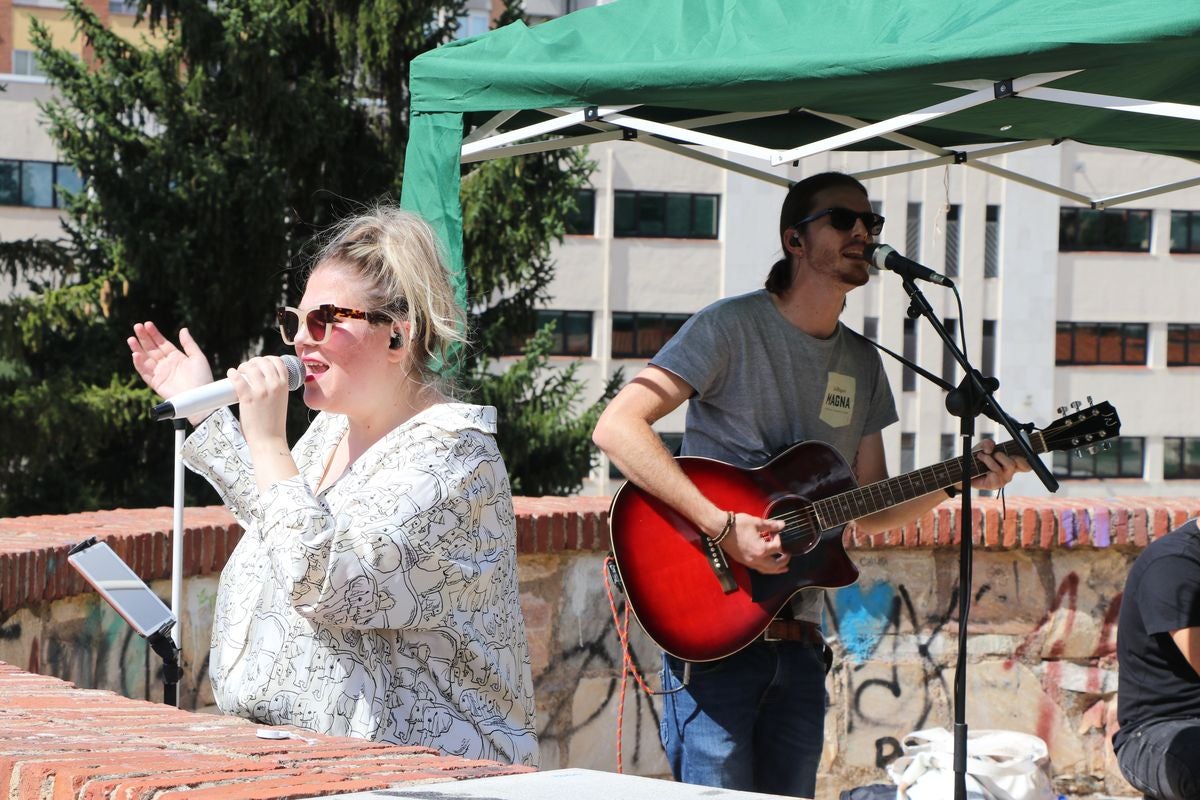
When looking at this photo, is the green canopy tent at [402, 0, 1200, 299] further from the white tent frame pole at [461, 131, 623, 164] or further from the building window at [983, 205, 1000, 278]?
the building window at [983, 205, 1000, 278]

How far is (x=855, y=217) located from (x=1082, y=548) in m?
2.41

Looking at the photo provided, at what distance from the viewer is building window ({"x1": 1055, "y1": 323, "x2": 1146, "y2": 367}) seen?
43.0m

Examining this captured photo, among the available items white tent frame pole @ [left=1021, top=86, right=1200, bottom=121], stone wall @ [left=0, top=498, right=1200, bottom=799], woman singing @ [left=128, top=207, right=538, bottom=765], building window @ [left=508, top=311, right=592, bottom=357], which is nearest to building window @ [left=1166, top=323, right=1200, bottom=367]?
building window @ [left=508, top=311, right=592, bottom=357]

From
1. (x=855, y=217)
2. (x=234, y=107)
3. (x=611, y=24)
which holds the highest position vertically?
(x=234, y=107)

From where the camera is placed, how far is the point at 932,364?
1673 inches

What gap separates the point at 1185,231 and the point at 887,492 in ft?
144

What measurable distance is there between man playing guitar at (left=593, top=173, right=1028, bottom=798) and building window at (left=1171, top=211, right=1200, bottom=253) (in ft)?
142

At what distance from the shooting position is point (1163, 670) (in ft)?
13.5

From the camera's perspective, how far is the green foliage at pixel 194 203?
1775cm

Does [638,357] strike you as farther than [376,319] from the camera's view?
Yes

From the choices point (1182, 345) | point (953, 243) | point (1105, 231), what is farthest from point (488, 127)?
point (1182, 345)

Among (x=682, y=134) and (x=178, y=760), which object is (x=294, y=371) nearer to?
(x=178, y=760)

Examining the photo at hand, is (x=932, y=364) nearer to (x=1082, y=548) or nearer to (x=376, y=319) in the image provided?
(x=1082, y=548)

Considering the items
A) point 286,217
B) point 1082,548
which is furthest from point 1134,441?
point 1082,548
